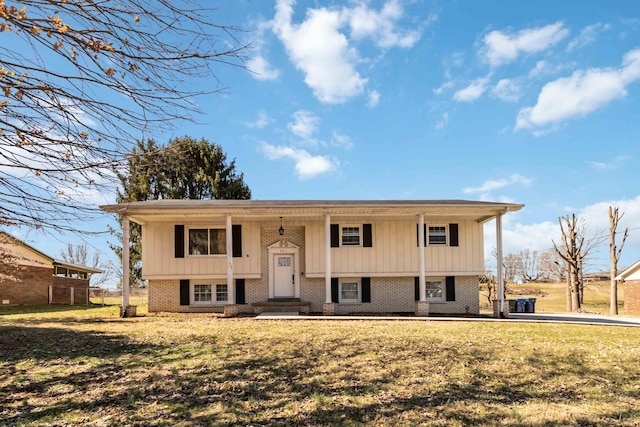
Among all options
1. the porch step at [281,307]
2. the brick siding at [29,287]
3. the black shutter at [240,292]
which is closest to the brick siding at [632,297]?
the porch step at [281,307]

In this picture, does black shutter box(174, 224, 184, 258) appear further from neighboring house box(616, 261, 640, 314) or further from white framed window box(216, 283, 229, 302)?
neighboring house box(616, 261, 640, 314)

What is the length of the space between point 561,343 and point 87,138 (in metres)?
9.95

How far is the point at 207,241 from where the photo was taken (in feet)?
54.8

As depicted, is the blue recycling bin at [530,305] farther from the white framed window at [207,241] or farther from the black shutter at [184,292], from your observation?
the black shutter at [184,292]

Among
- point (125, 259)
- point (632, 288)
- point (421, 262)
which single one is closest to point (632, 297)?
point (632, 288)

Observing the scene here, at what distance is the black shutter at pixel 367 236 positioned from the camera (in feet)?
54.9

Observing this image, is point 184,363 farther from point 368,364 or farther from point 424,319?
point 424,319

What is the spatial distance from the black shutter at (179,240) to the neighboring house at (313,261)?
4 cm

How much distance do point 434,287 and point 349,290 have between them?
328 centimetres

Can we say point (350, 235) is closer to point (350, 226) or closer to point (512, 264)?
point (350, 226)

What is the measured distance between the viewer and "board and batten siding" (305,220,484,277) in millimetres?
16531

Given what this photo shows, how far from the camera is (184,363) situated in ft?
24.7

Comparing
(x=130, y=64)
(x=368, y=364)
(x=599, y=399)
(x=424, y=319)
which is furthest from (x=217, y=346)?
(x=424, y=319)

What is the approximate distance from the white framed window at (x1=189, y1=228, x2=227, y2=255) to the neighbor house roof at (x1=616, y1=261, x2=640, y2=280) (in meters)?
21.8
